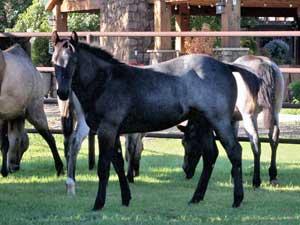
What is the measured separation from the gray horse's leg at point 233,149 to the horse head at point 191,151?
76.9 inches

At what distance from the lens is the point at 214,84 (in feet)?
26.7

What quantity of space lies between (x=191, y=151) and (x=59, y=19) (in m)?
18.2

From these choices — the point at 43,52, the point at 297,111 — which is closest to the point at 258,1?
the point at 297,111

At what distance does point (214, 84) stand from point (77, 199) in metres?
1.90

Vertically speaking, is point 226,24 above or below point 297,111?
above

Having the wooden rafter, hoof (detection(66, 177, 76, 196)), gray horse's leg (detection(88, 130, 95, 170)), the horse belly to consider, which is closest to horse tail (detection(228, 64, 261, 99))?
the horse belly

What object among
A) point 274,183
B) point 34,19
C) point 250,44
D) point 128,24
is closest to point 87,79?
point 274,183

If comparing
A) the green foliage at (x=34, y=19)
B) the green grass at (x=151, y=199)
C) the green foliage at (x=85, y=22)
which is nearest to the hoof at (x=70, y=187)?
the green grass at (x=151, y=199)

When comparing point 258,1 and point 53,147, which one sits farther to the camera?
point 258,1

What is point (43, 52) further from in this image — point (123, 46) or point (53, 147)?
point (53, 147)

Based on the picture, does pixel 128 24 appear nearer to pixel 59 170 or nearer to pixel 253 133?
pixel 59 170

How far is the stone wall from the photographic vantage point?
2277 cm

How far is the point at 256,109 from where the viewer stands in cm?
998

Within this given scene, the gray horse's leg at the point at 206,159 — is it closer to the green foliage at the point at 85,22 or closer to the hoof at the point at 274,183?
the hoof at the point at 274,183
